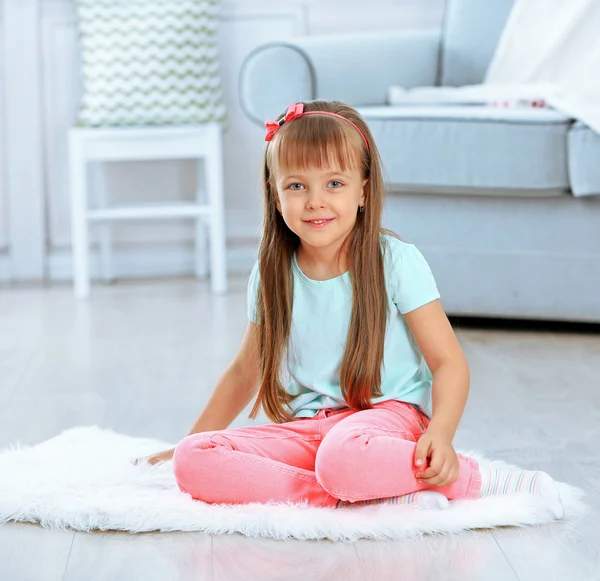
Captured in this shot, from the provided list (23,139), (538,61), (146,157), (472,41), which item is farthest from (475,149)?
(23,139)

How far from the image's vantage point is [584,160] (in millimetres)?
1933

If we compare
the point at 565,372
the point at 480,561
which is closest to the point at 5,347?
the point at 565,372

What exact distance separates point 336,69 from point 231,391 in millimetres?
1334

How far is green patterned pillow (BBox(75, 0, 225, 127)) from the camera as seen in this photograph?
2.71 m

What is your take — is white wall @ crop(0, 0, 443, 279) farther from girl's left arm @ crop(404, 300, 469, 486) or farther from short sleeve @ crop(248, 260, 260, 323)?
girl's left arm @ crop(404, 300, 469, 486)

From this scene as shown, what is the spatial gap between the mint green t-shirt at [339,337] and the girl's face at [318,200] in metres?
0.07

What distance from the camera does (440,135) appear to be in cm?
202

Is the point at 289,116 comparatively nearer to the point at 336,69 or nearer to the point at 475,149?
the point at 475,149

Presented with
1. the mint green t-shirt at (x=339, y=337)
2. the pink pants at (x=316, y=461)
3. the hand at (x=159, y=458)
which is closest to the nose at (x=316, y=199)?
the mint green t-shirt at (x=339, y=337)

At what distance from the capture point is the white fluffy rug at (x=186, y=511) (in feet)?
3.39

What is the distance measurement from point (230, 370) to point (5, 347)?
0.99m

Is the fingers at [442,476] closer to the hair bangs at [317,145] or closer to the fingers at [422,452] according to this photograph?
the fingers at [422,452]

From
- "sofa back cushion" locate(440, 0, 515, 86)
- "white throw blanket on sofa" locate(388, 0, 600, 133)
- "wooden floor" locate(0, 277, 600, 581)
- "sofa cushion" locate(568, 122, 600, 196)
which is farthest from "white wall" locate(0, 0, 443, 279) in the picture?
"sofa cushion" locate(568, 122, 600, 196)

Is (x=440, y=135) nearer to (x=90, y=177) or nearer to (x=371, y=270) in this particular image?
(x=371, y=270)
